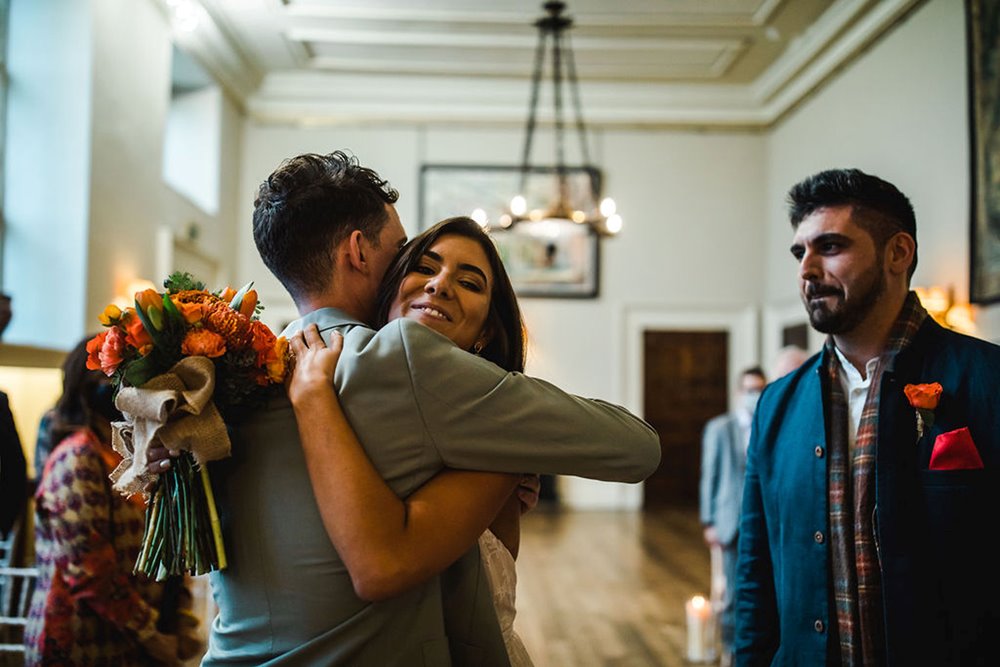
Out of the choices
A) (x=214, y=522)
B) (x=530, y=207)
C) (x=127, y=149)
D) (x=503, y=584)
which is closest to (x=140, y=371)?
(x=214, y=522)

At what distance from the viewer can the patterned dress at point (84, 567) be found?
2832mm

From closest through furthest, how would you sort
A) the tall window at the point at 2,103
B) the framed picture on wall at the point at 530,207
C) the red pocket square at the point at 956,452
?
the red pocket square at the point at 956,452 → the tall window at the point at 2,103 → the framed picture on wall at the point at 530,207

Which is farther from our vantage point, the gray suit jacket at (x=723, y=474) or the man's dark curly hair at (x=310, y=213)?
the gray suit jacket at (x=723, y=474)

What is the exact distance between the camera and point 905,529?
188 cm

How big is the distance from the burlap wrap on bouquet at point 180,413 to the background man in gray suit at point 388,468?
94 mm

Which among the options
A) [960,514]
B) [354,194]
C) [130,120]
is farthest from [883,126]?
[354,194]

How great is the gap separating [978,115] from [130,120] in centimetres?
662

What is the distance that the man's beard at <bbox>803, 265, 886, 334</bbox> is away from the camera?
210cm

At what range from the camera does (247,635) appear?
4.84 ft

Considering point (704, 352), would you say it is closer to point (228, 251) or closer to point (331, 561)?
point (228, 251)

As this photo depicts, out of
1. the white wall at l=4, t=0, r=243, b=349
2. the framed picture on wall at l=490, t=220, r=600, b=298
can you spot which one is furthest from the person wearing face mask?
the framed picture on wall at l=490, t=220, r=600, b=298

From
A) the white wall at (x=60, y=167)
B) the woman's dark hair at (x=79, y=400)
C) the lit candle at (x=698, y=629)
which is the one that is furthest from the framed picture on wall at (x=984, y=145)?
the white wall at (x=60, y=167)

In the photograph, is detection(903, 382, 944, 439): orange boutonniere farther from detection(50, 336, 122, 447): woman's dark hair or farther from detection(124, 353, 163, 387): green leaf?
detection(50, 336, 122, 447): woman's dark hair

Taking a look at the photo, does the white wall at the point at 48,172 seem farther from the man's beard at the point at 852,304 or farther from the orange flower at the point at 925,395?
the orange flower at the point at 925,395
